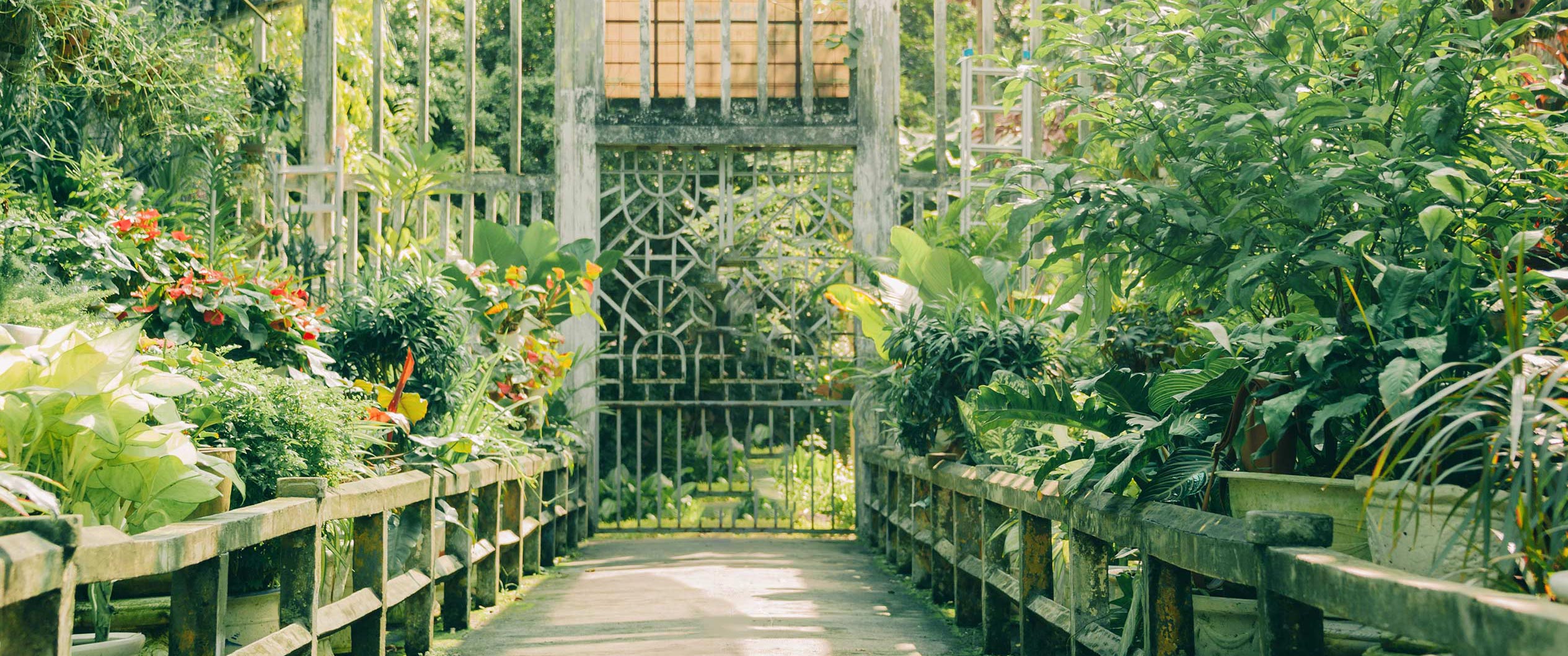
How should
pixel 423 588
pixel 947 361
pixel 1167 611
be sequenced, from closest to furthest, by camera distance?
pixel 1167 611
pixel 423 588
pixel 947 361

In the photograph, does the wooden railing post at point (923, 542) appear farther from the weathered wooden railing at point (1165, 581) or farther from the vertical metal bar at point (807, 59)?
A: the vertical metal bar at point (807, 59)

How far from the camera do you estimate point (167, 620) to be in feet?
10.3

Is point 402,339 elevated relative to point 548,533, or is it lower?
elevated

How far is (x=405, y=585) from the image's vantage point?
3932 mm

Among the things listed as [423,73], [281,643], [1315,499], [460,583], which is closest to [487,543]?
[460,583]

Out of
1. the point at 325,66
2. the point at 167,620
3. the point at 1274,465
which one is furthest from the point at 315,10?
the point at 1274,465

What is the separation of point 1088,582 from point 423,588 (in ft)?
6.94

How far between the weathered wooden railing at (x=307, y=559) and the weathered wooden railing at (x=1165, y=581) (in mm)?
1830

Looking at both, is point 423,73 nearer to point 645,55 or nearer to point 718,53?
point 645,55

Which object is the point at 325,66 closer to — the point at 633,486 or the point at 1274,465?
the point at 633,486

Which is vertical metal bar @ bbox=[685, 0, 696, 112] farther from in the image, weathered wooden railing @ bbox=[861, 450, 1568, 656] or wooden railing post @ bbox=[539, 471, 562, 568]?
weathered wooden railing @ bbox=[861, 450, 1568, 656]

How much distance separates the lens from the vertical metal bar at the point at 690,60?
875 centimetres

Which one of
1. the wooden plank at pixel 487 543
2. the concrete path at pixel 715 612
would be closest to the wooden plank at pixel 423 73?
the concrete path at pixel 715 612

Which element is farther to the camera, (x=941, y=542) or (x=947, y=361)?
(x=947, y=361)
